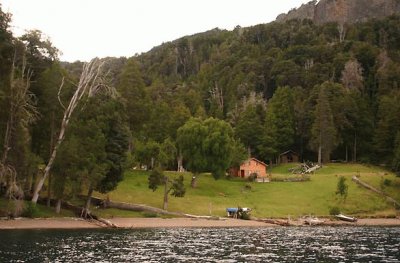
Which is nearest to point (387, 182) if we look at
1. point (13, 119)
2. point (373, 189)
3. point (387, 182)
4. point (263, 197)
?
point (387, 182)

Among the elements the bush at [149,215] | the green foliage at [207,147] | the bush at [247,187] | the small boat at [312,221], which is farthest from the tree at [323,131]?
the bush at [149,215]

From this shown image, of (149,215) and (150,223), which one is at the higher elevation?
(149,215)

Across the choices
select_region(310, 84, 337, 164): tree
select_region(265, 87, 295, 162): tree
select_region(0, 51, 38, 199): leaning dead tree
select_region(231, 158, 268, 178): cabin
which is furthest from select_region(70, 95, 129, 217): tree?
select_region(310, 84, 337, 164): tree

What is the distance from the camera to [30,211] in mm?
60562

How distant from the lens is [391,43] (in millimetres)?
199875

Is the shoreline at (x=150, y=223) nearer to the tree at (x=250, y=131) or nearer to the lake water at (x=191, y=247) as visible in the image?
the lake water at (x=191, y=247)

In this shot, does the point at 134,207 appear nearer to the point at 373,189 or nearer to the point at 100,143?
the point at 100,143

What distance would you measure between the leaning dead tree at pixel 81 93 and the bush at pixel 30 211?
1795 mm

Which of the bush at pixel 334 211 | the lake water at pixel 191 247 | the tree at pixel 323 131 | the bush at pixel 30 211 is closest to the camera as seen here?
the lake water at pixel 191 247

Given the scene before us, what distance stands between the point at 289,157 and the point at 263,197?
167 ft

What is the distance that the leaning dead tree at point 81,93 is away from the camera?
→ 209 ft

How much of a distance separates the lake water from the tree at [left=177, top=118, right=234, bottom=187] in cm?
3934

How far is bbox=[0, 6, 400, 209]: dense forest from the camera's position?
201ft

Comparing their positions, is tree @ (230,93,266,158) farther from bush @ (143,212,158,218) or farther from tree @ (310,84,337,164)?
bush @ (143,212,158,218)
